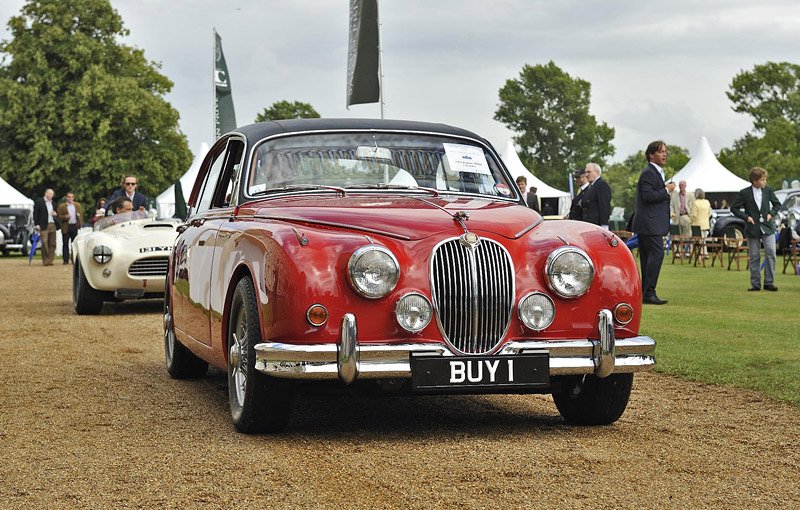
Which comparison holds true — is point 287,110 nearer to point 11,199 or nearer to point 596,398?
point 11,199

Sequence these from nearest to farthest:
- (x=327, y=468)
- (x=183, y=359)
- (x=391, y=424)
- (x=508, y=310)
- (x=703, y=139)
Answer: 1. (x=327, y=468)
2. (x=508, y=310)
3. (x=391, y=424)
4. (x=183, y=359)
5. (x=703, y=139)

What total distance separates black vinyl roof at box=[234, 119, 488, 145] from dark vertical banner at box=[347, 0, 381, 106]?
464 inches

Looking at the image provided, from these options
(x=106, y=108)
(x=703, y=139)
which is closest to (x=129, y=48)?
(x=106, y=108)

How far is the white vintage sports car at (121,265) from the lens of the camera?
14.3 metres

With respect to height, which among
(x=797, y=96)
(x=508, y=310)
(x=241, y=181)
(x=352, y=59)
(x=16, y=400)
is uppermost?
(x=797, y=96)

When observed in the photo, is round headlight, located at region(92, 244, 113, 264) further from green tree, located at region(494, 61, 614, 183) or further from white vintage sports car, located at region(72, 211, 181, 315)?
green tree, located at region(494, 61, 614, 183)

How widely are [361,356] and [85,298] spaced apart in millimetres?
9505

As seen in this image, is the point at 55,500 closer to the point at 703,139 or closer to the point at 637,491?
the point at 637,491

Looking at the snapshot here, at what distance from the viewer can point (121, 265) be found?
14.3 metres

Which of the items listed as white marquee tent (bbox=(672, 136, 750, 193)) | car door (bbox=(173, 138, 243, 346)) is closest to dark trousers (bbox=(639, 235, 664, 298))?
car door (bbox=(173, 138, 243, 346))

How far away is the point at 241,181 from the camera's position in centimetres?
727

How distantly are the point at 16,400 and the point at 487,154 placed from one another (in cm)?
326

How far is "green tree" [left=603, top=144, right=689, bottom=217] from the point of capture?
11225 centimetres

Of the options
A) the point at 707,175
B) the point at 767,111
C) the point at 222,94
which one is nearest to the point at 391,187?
the point at 222,94
